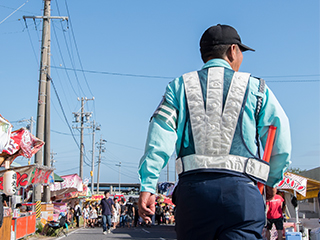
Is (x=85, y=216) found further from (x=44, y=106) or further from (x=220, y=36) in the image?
(x=220, y=36)

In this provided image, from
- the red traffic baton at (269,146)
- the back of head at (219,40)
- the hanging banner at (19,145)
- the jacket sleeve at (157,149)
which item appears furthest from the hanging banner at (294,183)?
the jacket sleeve at (157,149)

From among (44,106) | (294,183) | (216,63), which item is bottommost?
(294,183)

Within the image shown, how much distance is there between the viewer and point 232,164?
242 centimetres

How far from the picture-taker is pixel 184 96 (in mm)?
2670

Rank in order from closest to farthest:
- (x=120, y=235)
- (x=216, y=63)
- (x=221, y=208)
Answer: (x=221, y=208) < (x=216, y=63) < (x=120, y=235)

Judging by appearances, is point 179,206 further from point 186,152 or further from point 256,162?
point 256,162

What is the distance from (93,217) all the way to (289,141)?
26538 millimetres

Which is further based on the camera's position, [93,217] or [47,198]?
[93,217]

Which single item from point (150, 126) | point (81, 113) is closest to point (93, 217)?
point (81, 113)

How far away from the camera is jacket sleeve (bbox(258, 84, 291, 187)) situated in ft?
8.36

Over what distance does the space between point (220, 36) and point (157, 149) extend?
88 cm

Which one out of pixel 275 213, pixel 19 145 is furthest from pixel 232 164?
pixel 19 145

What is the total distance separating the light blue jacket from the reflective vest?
0.05m

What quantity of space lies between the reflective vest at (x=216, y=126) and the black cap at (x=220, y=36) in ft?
0.70
